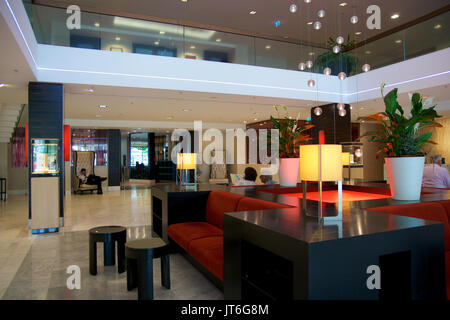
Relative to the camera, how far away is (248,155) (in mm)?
14508

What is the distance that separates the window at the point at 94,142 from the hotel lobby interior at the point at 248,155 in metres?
0.06

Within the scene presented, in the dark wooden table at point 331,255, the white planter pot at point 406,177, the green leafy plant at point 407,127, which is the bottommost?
the dark wooden table at point 331,255

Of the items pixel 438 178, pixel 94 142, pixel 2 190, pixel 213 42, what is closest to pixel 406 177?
pixel 438 178

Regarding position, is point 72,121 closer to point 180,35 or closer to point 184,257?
point 180,35

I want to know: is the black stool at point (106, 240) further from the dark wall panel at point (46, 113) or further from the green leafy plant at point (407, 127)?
the dark wall panel at point (46, 113)

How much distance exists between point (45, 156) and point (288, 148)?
4.69 meters

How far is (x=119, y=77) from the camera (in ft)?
22.3

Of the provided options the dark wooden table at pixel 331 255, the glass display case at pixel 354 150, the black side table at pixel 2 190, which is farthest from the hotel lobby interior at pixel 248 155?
the black side table at pixel 2 190

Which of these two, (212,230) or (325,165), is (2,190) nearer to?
(212,230)

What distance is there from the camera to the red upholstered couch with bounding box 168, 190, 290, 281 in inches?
117

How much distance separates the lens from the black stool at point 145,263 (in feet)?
9.09

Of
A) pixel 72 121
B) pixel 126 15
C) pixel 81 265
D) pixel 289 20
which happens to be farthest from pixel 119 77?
pixel 72 121

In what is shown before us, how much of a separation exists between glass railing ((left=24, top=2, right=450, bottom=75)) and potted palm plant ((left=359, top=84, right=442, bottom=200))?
16.5 feet

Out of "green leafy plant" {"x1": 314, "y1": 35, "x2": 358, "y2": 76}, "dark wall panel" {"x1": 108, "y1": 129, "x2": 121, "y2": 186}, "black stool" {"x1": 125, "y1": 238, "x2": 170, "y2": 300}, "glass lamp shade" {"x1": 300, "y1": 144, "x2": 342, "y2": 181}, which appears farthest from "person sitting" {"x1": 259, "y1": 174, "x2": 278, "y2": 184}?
"dark wall panel" {"x1": 108, "y1": 129, "x2": 121, "y2": 186}
